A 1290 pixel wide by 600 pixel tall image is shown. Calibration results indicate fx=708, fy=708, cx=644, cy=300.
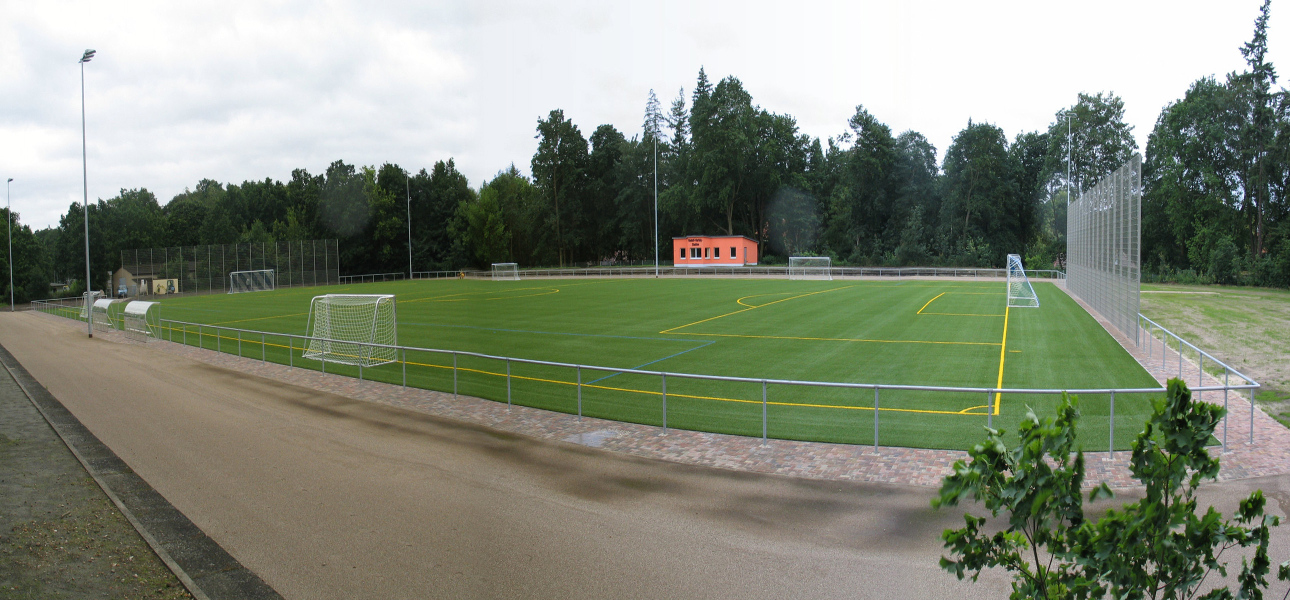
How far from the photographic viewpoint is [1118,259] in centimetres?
2206

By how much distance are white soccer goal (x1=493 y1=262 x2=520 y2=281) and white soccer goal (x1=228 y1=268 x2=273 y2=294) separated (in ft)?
65.1

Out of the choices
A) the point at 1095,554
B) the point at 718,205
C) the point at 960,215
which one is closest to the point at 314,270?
the point at 718,205

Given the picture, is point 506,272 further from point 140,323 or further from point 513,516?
point 513,516

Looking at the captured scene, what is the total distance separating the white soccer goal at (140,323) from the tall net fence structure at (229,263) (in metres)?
40.4

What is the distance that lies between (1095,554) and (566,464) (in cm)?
685

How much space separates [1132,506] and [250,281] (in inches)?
2733

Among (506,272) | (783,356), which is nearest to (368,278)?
(506,272)

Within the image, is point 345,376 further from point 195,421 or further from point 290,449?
point 290,449

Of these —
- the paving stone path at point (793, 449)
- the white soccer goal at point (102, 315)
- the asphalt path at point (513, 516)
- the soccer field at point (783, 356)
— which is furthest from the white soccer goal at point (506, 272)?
the asphalt path at point (513, 516)

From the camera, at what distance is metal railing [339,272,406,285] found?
2948 inches

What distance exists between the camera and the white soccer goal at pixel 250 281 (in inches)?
2409

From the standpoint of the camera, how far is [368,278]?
77312 mm

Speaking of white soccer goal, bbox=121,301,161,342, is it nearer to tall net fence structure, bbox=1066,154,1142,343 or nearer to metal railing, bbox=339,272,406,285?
tall net fence structure, bbox=1066,154,1142,343

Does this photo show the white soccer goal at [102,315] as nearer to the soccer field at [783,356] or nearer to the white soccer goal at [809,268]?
the soccer field at [783,356]
